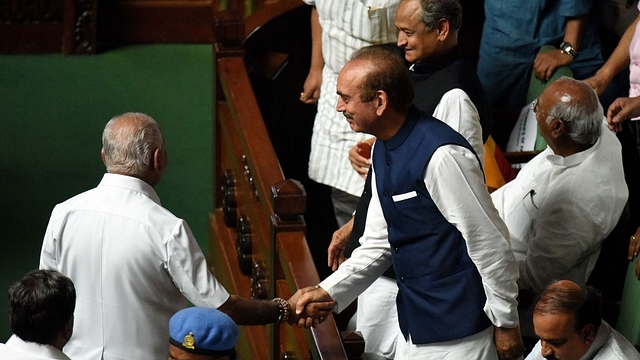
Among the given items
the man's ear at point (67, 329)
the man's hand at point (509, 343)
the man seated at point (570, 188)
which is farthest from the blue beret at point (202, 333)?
the man seated at point (570, 188)

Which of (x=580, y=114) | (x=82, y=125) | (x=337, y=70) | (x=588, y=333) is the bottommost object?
(x=82, y=125)

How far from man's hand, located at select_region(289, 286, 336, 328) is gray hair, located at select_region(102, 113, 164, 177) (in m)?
0.58

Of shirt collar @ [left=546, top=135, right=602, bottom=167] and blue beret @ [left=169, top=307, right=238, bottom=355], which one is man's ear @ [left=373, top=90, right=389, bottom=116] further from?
shirt collar @ [left=546, top=135, right=602, bottom=167]

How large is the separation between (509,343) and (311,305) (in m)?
0.59

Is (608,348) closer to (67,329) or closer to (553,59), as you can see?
(67,329)

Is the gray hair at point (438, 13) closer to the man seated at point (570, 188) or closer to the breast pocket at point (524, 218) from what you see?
the man seated at point (570, 188)

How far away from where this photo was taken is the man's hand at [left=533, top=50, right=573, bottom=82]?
475 centimetres

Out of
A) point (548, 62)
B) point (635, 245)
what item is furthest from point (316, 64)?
point (635, 245)

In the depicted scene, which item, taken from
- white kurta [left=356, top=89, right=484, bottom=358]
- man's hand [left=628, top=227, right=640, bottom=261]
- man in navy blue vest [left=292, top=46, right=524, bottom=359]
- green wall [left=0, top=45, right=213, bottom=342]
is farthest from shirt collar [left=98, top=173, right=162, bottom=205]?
green wall [left=0, top=45, right=213, bottom=342]

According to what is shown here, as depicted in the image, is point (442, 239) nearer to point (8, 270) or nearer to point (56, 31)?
point (8, 270)

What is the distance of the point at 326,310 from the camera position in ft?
10.9

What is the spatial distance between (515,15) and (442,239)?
7.38 ft

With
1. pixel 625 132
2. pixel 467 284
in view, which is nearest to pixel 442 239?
pixel 467 284

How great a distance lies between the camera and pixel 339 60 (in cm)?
445
